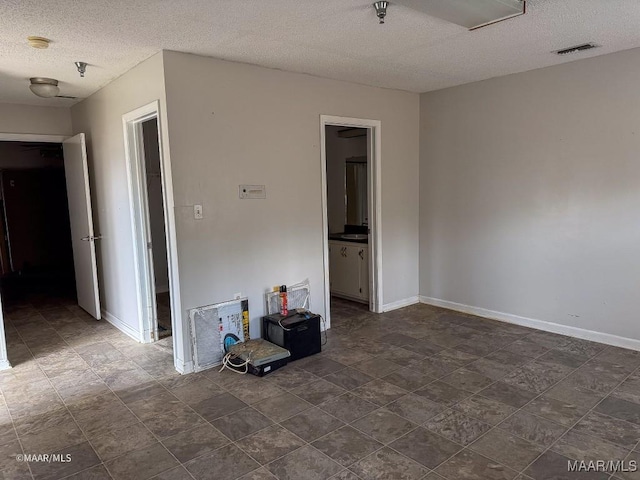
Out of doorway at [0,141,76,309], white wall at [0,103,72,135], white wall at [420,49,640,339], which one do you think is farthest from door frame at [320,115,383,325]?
doorway at [0,141,76,309]

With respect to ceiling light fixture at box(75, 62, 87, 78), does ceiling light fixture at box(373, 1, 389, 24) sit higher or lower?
lower

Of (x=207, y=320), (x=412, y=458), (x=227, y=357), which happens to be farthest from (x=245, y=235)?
(x=412, y=458)

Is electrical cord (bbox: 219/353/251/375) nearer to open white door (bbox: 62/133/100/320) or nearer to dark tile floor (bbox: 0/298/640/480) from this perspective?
dark tile floor (bbox: 0/298/640/480)

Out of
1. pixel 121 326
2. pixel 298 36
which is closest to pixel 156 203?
pixel 121 326

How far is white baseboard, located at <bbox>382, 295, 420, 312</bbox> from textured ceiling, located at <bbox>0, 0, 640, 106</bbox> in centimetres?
253

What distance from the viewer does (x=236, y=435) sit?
8.34 feet

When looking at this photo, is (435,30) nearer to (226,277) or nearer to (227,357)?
(226,277)

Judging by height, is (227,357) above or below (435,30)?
below

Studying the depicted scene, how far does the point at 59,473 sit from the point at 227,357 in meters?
1.42

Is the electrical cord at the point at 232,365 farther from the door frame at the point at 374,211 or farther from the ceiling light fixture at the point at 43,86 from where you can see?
the ceiling light fixture at the point at 43,86

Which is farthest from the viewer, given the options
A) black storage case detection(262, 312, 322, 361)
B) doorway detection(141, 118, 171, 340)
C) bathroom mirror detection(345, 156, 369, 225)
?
bathroom mirror detection(345, 156, 369, 225)

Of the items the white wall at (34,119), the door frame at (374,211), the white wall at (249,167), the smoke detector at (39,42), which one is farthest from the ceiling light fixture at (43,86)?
the door frame at (374,211)

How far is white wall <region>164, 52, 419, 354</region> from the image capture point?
11.0ft

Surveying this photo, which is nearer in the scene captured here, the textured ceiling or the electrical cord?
the textured ceiling
